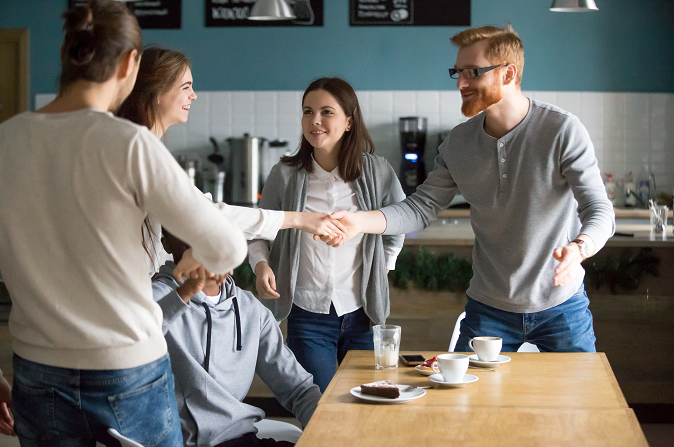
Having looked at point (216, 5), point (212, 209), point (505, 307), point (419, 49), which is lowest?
point (505, 307)

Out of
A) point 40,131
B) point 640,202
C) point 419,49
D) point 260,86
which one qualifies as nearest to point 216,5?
point 260,86

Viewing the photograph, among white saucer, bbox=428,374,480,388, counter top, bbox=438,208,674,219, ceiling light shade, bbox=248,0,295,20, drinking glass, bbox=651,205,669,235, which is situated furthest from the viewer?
counter top, bbox=438,208,674,219

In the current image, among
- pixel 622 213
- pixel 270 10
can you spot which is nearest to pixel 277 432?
pixel 270 10

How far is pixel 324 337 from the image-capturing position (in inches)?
89.2

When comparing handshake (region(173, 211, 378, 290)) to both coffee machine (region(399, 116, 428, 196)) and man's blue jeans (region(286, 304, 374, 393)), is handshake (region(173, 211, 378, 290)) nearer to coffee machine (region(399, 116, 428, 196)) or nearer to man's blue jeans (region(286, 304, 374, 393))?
man's blue jeans (region(286, 304, 374, 393))

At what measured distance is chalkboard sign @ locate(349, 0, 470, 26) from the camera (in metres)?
5.62

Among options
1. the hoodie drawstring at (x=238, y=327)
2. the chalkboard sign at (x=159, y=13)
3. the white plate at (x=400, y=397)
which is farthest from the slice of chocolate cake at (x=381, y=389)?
the chalkboard sign at (x=159, y=13)

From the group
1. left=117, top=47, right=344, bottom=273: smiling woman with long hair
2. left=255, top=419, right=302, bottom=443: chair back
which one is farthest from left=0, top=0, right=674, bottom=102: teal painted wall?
left=255, top=419, right=302, bottom=443: chair back

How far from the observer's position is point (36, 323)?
Answer: 44.5 inches

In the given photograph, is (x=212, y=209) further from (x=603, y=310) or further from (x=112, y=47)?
(x=603, y=310)

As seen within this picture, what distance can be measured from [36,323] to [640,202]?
17.3 ft

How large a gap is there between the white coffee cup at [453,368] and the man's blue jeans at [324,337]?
28.8 inches

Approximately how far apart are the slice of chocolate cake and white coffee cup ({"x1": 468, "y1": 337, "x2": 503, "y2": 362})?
32 cm

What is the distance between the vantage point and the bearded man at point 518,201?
2.00 meters
